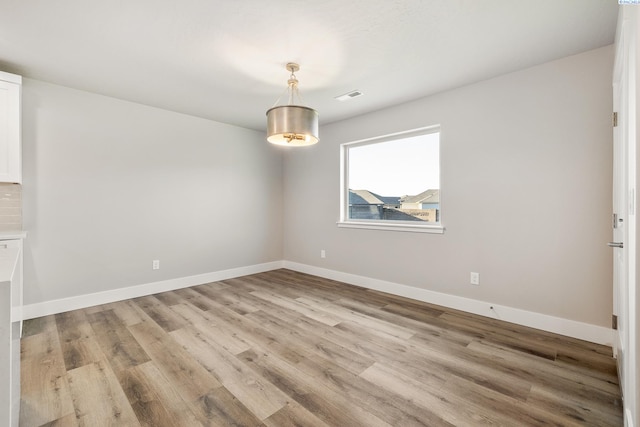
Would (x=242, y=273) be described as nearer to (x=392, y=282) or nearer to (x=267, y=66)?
(x=392, y=282)

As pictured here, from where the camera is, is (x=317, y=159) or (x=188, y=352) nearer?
(x=188, y=352)

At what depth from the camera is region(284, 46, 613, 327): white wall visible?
2344mm

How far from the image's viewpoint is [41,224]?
295cm

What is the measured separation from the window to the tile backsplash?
359cm

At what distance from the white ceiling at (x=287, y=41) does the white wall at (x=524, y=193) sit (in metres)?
0.26

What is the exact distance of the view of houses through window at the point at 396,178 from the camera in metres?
3.47

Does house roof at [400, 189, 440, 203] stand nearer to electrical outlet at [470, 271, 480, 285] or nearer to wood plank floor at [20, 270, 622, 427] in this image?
electrical outlet at [470, 271, 480, 285]

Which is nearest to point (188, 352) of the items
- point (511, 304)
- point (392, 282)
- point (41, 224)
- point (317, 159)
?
point (41, 224)

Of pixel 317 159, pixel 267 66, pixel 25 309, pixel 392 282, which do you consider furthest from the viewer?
pixel 317 159

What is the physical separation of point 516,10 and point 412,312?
8.74ft

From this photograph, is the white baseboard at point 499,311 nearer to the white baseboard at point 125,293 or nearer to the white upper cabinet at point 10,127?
the white baseboard at point 125,293

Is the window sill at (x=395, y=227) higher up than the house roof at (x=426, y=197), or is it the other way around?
the house roof at (x=426, y=197)

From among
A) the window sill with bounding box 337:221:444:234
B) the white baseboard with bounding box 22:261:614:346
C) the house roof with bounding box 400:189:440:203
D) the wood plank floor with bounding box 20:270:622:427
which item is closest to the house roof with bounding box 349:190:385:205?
the window sill with bounding box 337:221:444:234

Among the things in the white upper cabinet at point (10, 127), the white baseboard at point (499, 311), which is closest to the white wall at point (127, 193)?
the white upper cabinet at point (10, 127)
